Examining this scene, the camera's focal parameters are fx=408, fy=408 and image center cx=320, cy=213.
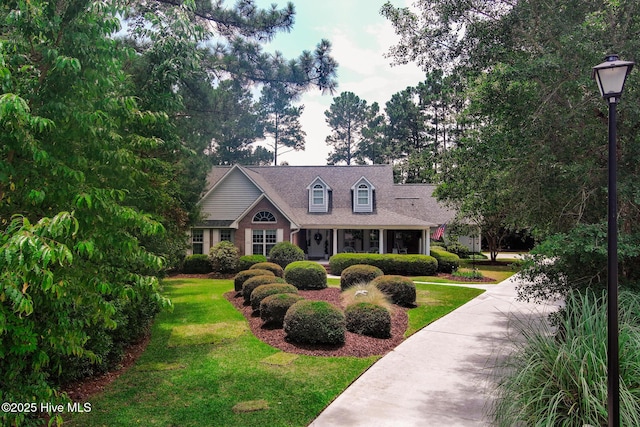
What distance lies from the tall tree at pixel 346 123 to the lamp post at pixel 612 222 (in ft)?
171

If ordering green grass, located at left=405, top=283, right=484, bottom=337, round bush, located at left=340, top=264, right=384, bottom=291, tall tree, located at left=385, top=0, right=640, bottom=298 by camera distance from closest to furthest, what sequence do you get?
tall tree, located at left=385, top=0, right=640, bottom=298
green grass, located at left=405, top=283, right=484, bottom=337
round bush, located at left=340, top=264, right=384, bottom=291

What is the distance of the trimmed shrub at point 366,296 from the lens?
35.4 feet

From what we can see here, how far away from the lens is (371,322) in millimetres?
9219

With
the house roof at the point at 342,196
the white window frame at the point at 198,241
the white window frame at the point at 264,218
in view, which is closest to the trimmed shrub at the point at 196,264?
the white window frame at the point at 198,241

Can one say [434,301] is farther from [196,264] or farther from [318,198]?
[196,264]

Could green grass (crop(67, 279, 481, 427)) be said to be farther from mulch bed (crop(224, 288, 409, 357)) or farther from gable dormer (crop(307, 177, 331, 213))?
gable dormer (crop(307, 177, 331, 213))

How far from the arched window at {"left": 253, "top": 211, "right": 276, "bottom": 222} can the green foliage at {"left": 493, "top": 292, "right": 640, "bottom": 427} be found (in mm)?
19103

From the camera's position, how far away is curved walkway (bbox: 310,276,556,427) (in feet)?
17.6

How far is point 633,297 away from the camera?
18.2ft

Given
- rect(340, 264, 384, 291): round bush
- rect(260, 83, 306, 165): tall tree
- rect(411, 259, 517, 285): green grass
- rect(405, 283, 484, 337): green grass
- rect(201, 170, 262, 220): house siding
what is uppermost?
rect(260, 83, 306, 165): tall tree

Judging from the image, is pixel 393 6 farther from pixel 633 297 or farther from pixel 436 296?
pixel 436 296

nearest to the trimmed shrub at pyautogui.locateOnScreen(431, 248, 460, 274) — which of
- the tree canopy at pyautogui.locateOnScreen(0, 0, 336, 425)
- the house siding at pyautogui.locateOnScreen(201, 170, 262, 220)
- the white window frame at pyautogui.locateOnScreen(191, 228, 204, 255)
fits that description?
the house siding at pyautogui.locateOnScreen(201, 170, 262, 220)

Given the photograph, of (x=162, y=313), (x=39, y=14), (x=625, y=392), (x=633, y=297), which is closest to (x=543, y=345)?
(x=625, y=392)

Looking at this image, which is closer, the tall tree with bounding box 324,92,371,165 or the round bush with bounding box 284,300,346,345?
the round bush with bounding box 284,300,346,345
